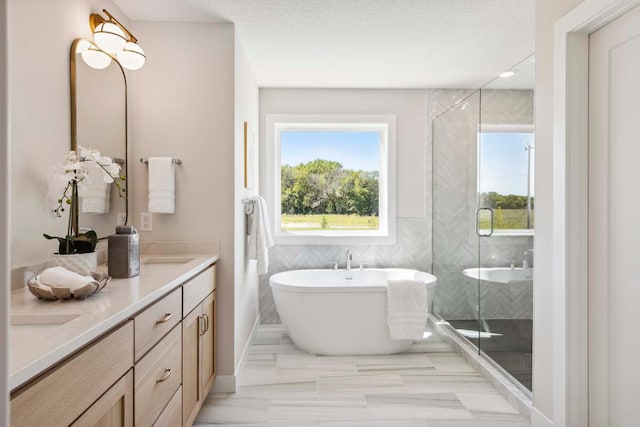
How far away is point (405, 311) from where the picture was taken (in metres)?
2.96

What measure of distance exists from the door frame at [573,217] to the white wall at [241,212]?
1.85 metres

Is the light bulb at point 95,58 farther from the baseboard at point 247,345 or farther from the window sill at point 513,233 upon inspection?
the window sill at point 513,233

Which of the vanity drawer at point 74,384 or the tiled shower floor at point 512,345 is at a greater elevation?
the vanity drawer at point 74,384

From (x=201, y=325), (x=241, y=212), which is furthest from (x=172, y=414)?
(x=241, y=212)

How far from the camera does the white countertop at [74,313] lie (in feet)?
2.58

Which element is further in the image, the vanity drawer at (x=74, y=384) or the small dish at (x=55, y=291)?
the small dish at (x=55, y=291)

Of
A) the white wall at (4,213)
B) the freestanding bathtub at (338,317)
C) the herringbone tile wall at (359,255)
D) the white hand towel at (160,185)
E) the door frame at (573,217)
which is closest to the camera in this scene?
the white wall at (4,213)

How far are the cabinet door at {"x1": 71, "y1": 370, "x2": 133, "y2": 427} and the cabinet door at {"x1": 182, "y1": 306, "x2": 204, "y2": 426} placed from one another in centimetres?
59

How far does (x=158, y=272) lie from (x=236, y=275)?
0.79 m

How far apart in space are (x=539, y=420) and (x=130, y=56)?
2.93 m

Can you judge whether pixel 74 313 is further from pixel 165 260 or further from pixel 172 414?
pixel 165 260

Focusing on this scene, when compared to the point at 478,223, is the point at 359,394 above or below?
below

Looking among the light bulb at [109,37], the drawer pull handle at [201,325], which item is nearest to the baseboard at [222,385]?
the drawer pull handle at [201,325]

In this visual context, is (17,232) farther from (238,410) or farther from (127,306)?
(238,410)
